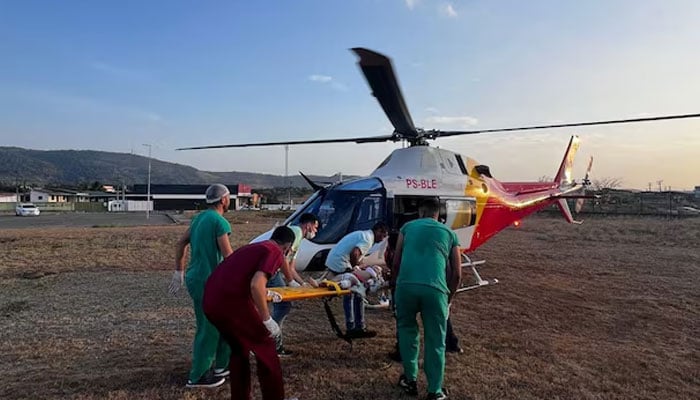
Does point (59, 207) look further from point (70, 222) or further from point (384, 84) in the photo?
point (384, 84)

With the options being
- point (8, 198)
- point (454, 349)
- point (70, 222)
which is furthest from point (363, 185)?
point (8, 198)

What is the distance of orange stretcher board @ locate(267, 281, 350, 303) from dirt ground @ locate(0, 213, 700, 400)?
725 millimetres

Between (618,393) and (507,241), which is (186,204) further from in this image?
(618,393)

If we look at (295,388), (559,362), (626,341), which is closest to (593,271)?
(626,341)

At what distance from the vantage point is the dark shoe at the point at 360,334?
588cm

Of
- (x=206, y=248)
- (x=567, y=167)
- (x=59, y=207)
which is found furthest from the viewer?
(x=59, y=207)

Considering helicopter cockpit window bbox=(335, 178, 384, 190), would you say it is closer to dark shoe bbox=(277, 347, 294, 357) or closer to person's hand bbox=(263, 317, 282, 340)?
dark shoe bbox=(277, 347, 294, 357)

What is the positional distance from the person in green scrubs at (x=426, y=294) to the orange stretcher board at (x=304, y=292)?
1.07m

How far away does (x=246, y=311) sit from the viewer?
3350 millimetres

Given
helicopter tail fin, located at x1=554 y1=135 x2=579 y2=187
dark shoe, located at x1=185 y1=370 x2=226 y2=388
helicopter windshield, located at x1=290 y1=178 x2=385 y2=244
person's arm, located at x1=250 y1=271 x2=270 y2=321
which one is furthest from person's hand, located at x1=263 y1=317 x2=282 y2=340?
helicopter tail fin, located at x1=554 y1=135 x2=579 y2=187

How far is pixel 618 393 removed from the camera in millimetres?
4391

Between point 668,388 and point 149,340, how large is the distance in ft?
18.3

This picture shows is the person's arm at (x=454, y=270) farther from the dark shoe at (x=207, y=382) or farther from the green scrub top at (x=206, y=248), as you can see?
the dark shoe at (x=207, y=382)

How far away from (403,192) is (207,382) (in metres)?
4.57
